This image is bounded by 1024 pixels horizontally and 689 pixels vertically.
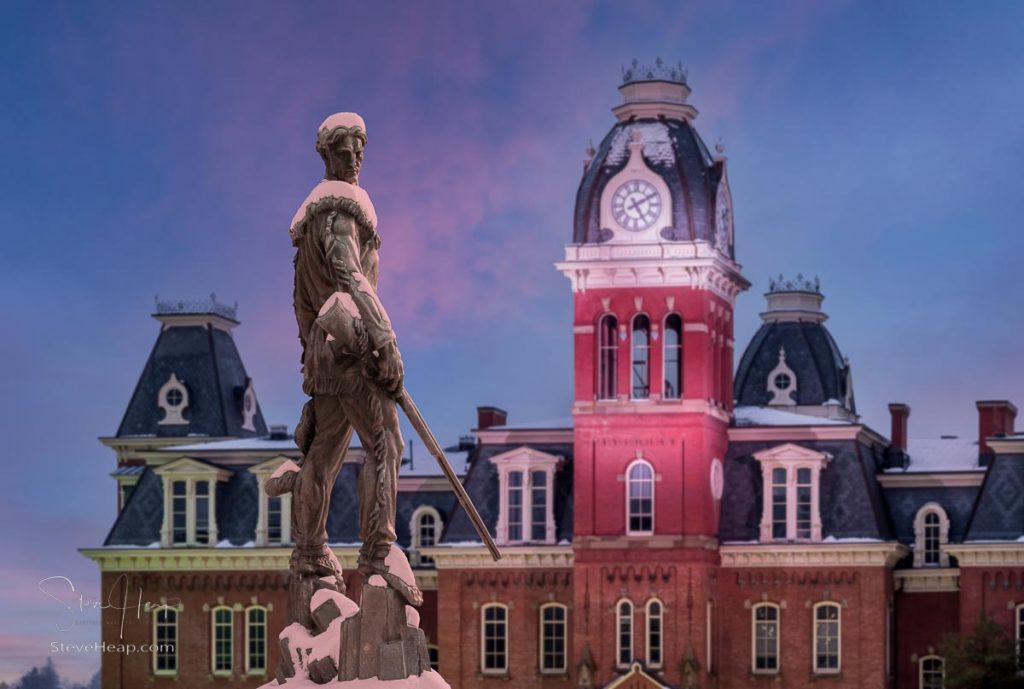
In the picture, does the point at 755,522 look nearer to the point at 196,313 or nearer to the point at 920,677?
the point at 920,677

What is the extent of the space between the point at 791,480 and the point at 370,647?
42.8 meters

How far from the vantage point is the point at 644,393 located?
59.2 m

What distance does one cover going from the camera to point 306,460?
57.0ft

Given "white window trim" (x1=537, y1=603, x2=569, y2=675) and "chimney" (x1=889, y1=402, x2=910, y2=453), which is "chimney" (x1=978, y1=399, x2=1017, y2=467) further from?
"white window trim" (x1=537, y1=603, x2=569, y2=675)

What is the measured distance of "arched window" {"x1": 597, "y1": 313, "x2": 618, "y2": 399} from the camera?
59062 mm

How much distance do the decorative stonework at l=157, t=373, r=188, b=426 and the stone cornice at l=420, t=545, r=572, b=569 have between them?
36.1 ft

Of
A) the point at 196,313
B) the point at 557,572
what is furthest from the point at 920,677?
the point at 196,313

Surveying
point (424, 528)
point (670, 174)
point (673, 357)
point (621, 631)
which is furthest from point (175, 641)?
point (670, 174)

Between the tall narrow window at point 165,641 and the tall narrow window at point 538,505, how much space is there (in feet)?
32.9

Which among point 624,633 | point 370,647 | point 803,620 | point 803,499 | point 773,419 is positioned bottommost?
point 624,633

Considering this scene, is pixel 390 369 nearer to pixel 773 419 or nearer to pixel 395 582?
pixel 395 582

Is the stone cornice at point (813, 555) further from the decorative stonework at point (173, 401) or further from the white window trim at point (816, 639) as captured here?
the decorative stonework at point (173, 401)

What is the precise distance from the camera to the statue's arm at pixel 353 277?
656 inches

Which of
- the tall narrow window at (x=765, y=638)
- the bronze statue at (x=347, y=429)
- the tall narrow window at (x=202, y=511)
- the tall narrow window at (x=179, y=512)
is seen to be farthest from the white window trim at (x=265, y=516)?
the bronze statue at (x=347, y=429)
